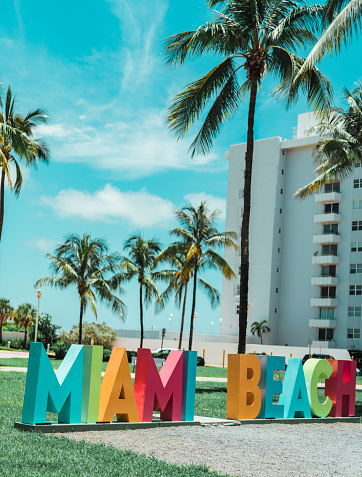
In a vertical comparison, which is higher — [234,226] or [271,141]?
[271,141]

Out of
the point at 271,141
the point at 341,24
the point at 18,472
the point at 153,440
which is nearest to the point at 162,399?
the point at 153,440

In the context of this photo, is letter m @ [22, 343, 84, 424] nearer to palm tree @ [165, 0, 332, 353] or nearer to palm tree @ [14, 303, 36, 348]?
palm tree @ [165, 0, 332, 353]

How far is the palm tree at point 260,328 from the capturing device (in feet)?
223

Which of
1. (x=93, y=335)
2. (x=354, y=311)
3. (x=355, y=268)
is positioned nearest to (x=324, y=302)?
(x=354, y=311)

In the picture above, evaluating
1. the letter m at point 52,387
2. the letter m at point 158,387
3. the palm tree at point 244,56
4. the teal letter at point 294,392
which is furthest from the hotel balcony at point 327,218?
the letter m at point 52,387

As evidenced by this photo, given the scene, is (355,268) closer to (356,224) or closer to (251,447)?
(356,224)

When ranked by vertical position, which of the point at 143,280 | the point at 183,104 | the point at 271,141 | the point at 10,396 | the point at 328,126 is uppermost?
the point at 271,141

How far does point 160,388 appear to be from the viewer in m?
12.2

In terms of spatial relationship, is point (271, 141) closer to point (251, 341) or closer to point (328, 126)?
point (251, 341)

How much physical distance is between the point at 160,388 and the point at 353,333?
5430 cm

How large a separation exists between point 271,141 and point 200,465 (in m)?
66.3

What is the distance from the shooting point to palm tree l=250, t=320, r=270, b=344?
223ft

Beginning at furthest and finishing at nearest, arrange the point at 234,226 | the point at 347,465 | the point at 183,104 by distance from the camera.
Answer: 1. the point at 234,226
2. the point at 183,104
3. the point at 347,465

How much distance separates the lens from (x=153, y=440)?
34.3 ft
